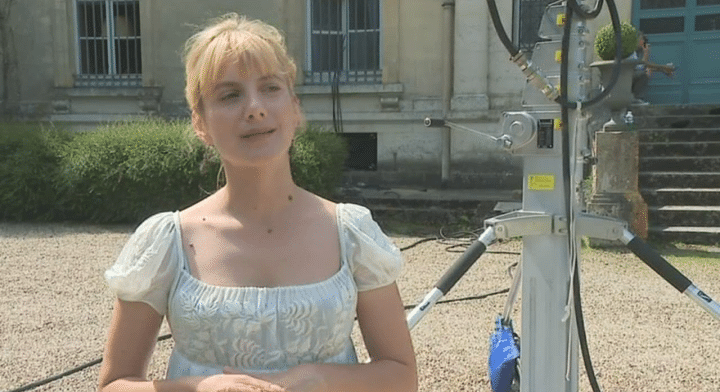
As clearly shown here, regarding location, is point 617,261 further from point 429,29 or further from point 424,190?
point 429,29

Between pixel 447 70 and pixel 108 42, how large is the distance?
5.49 m

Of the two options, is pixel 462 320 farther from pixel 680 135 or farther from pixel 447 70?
pixel 447 70

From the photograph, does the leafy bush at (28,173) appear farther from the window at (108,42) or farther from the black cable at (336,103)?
the black cable at (336,103)

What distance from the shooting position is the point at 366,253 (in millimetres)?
1484

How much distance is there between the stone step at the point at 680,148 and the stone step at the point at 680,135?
137 mm

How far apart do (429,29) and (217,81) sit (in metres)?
9.30

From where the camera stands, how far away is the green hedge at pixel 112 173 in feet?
28.2

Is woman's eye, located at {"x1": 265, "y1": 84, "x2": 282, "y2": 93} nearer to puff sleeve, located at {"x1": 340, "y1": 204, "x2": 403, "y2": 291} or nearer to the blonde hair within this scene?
the blonde hair

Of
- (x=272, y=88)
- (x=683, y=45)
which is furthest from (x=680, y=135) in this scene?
(x=272, y=88)

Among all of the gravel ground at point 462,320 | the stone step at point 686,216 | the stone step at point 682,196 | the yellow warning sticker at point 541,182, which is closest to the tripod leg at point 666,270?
the yellow warning sticker at point 541,182

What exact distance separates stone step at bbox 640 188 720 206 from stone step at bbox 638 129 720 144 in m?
1.00

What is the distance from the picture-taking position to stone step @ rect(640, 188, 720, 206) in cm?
765

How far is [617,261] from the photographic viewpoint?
257 inches

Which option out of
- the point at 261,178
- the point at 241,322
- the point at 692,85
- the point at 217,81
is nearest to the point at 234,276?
the point at 241,322
